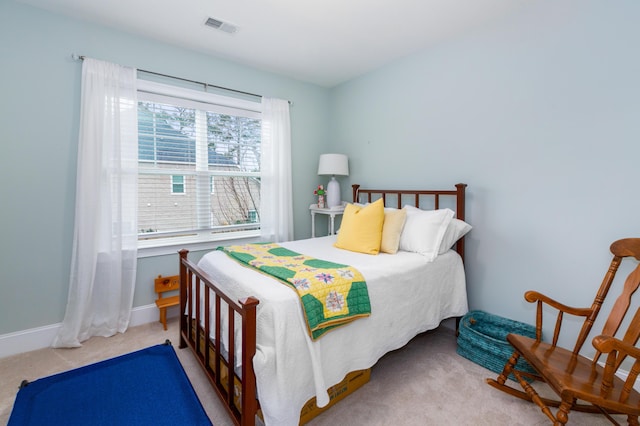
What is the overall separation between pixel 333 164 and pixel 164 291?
7.10 ft

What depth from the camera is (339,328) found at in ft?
5.16

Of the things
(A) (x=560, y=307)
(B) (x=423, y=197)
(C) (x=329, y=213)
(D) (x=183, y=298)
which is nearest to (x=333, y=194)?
(C) (x=329, y=213)

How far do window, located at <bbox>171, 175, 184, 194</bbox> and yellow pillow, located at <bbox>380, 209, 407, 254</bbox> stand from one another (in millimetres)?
1992

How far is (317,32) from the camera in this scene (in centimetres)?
252

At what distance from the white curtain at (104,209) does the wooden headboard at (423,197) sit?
2272mm

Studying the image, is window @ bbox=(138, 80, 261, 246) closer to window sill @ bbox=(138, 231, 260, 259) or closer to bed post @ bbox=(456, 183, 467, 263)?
window sill @ bbox=(138, 231, 260, 259)

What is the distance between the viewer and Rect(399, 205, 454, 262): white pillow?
7.42ft

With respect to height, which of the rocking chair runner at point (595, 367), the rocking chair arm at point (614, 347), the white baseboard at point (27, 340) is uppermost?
the rocking chair arm at point (614, 347)

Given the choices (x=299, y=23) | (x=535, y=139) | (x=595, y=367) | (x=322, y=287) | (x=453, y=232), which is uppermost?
(x=299, y=23)

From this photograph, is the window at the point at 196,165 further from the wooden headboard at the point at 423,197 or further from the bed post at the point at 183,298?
the wooden headboard at the point at 423,197

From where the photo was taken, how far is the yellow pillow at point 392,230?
2.34 metres

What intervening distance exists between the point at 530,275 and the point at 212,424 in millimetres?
2314

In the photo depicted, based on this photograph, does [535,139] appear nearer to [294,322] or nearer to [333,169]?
[333,169]

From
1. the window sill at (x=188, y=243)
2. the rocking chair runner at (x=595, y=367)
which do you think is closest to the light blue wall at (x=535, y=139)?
the rocking chair runner at (x=595, y=367)
